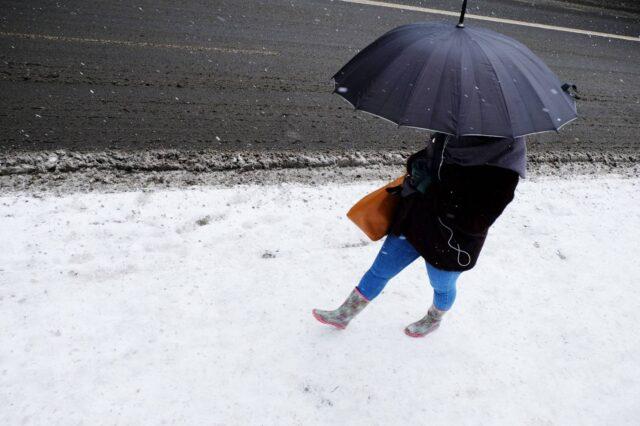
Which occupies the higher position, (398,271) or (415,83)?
(415,83)

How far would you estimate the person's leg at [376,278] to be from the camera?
2773 mm

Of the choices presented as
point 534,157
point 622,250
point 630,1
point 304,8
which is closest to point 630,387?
point 622,250

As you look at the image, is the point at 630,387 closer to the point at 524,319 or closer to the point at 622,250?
the point at 524,319

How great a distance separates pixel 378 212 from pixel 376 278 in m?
0.43

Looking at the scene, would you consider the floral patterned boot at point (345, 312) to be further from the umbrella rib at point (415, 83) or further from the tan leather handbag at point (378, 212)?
the umbrella rib at point (415, 83)

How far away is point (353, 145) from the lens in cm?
523

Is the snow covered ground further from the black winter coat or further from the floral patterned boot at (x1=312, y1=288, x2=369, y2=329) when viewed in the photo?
the black winter coat

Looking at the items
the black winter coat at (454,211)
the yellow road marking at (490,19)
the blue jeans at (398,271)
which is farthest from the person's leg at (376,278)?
the yellow road marking at (490,19)

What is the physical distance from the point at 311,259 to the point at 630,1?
13.1 metres

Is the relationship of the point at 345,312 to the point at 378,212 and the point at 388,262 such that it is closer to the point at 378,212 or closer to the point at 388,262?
the point at 388,262

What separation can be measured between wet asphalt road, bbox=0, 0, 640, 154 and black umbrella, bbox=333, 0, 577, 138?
9.26ft

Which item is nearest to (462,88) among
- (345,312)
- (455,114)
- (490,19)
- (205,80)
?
(455,114)

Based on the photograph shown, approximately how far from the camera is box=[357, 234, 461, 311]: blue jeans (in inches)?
109

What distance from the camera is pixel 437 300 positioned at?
3.04m
